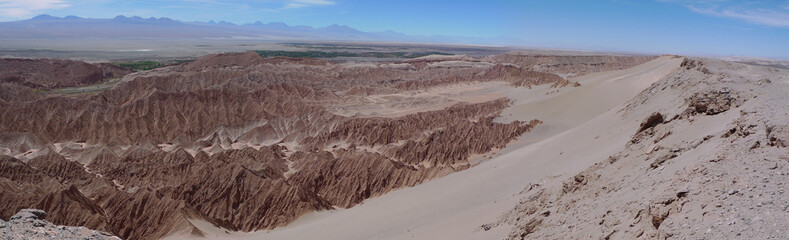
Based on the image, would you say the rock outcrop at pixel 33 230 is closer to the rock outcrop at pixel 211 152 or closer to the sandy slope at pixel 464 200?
the rock outcrop at pixel 211 152

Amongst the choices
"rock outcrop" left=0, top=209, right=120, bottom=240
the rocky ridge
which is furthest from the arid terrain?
"rock outcrop" left=0, top=209, right=120, bottom=240

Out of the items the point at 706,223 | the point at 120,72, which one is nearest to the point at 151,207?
the point at 706,223

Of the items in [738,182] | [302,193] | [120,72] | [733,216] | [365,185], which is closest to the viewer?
[733,216]

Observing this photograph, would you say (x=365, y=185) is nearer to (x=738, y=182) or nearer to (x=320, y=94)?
(x=738, y=182)

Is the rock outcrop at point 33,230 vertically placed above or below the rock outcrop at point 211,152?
above

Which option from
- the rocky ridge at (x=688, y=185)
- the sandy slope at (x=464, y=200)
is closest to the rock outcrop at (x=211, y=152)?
the sandy slope at (x=464, y=200)

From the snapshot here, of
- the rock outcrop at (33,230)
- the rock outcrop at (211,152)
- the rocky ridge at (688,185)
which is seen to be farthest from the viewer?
the rock outcrop at (211,152)

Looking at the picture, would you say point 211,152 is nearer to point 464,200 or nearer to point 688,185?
point 464,200

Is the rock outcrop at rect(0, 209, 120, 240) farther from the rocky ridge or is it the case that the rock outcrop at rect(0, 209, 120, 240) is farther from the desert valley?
the rocky ridge
